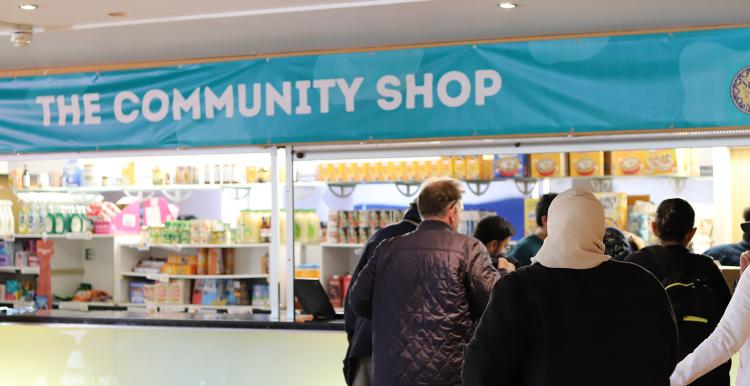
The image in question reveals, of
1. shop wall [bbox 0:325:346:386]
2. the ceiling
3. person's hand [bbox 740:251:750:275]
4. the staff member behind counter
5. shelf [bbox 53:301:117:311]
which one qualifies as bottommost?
shop wall [bbox 0:325:346:386]

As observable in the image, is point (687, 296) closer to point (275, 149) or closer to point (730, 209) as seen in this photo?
point (275, 149)

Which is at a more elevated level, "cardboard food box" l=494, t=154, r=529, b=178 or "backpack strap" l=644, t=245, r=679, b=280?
"cardboard food box" l=494, t=154, r=529, b=178

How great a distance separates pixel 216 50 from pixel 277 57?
45cm

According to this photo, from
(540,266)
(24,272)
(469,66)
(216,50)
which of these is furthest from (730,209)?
(24,272)

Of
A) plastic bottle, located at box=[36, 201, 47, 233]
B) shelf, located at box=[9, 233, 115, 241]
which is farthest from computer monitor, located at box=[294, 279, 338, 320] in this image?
plastic bottle, located at box=[36, 201, 47, 233]

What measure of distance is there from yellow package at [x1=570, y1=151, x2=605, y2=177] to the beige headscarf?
4.80 meters

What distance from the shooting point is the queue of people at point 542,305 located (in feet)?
8.84

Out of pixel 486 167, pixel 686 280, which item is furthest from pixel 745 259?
pixel 486 167

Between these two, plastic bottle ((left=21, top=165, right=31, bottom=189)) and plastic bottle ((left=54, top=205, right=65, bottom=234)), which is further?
plastic bottle ((left=21, top=165, right=31, bottom=189))

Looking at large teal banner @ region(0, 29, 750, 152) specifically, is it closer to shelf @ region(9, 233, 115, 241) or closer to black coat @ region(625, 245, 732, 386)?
black coat @ region(625, 245, 732, 386)

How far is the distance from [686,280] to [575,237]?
5.08ft

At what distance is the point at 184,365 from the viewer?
21.3 feet

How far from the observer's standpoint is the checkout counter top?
6156 mm

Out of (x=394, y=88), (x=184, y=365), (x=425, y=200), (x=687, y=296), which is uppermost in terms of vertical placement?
(x=394, y=88)
